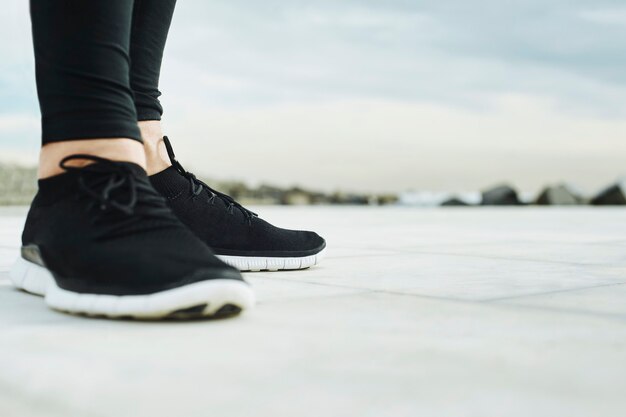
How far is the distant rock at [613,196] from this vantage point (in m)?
8.84

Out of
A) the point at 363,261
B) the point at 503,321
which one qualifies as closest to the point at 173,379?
the point at 503,321

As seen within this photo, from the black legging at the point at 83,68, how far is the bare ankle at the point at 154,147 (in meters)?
0.34

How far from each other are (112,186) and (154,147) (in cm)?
46

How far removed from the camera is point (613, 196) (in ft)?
29.2

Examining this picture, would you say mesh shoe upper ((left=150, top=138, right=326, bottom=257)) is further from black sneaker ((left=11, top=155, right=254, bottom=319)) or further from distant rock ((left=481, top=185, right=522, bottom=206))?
distant rock ((left=481, top=185, right=522, bottom=206))

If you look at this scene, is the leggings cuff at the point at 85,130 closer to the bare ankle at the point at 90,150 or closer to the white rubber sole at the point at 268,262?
the bare ankle at the point at 90,150

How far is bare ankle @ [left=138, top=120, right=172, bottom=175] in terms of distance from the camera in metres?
1.50

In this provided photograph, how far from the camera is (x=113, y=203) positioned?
41.4 inches

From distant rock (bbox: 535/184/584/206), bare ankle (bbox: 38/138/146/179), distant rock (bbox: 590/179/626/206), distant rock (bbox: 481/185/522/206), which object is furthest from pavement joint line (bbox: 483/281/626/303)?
distant rock (bbox: 535/184/584/206)

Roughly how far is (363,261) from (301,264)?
0.82 feet

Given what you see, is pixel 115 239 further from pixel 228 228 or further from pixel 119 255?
pixel 228 228

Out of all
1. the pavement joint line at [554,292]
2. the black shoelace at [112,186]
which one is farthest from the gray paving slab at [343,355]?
the black shoelace at [112,186]

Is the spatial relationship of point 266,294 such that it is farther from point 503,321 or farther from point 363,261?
point 363,261

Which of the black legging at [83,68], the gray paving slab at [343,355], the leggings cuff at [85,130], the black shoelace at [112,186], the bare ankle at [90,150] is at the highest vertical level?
the black legging at [83,68]
